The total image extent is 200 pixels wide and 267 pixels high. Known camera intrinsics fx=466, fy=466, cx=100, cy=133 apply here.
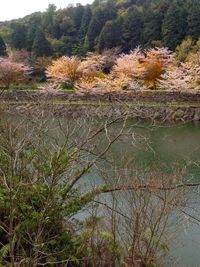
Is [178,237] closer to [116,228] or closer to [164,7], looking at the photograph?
[116,228]

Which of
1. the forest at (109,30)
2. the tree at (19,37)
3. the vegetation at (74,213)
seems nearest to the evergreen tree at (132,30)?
the forest at (109,30)

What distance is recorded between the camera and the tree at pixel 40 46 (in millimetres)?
44125

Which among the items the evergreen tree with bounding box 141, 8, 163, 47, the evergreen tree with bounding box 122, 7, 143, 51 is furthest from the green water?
the evergreen tree with bounding box 122, 7, 143, 51

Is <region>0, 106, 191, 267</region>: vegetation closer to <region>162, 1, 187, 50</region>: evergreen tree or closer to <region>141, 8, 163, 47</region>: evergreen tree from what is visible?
<region>162, 1, 187, 50</region>: evergreen tree

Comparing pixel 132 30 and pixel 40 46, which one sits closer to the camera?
pixel 40 46

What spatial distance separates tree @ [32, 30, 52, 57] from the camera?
44.1 meters

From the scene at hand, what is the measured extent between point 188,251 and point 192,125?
17.2 meters

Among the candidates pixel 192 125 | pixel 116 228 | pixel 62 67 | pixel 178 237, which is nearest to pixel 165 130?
pixel 192 125

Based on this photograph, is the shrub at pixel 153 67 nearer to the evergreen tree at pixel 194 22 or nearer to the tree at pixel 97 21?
the evergreen tree at pixel 194 22

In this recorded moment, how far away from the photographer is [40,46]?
44.3m

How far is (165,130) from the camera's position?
24.9 m

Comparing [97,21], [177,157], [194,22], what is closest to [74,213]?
[177,157]

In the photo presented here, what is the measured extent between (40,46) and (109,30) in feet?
23.7

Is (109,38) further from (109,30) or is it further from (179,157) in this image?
(179,157)
